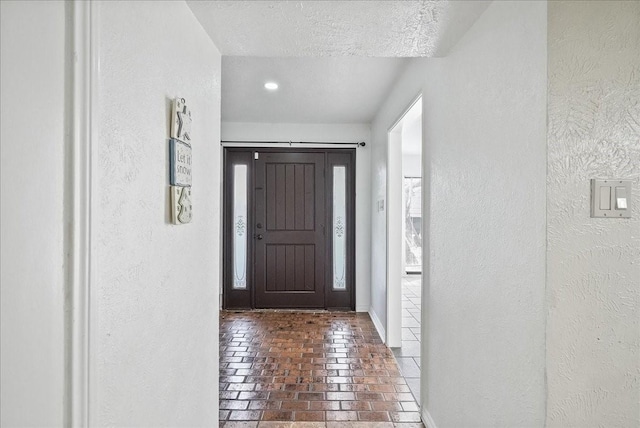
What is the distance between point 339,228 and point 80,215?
4.28 metres

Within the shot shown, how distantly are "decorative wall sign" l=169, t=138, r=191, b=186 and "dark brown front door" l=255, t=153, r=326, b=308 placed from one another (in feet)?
11.6

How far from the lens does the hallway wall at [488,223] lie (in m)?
1.24

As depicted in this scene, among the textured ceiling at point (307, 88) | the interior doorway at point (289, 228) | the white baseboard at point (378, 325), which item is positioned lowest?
the white baseboard at point (378, 325)

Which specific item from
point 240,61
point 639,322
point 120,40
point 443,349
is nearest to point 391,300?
point 443,349

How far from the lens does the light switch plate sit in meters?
1.16

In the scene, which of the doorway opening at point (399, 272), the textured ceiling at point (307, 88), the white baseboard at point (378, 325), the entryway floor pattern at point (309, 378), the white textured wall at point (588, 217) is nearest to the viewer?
the white textured wall at point (588, 217)

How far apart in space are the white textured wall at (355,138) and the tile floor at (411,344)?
0.61 metres

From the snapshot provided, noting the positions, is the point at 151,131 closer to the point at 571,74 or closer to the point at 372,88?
the point at 571,74

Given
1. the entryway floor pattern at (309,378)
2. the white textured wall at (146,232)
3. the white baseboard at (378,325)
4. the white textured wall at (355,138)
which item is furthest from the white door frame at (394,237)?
the white textured wall at (146,232)

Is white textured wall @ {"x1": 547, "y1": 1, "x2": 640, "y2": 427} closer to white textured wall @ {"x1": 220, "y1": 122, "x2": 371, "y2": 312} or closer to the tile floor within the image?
the tile floor

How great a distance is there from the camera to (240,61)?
9.59 ft

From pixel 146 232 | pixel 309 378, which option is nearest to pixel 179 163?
pixel 146 232

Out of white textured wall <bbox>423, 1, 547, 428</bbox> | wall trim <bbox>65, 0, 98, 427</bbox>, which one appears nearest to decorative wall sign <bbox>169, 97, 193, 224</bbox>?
wall trim <bbox>65, 0, 98, 427</bbox>

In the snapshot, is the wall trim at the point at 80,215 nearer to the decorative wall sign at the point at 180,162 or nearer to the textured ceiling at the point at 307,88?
the decorative wall sign at the point at 180,162
